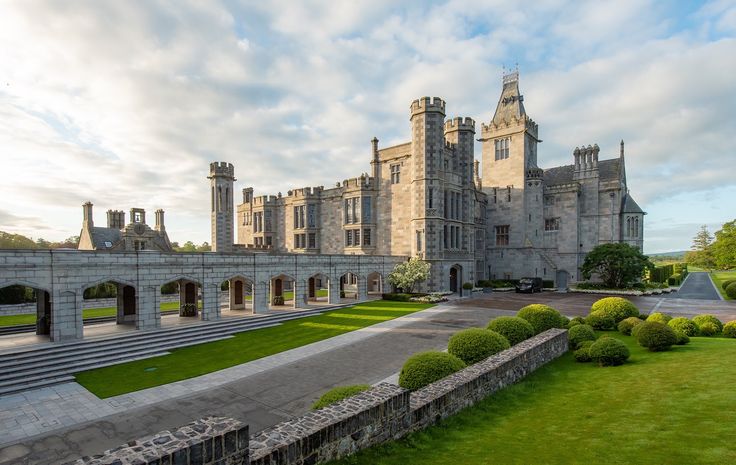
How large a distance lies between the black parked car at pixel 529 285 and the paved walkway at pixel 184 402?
30.4 m

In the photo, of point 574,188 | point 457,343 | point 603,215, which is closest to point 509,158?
point 574,188

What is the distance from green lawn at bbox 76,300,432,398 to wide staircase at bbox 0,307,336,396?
73 cm

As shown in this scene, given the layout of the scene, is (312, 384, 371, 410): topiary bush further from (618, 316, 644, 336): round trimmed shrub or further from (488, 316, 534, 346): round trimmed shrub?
(618, 316, 644, 336): round trimmed shrub

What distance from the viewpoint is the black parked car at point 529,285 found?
151ft

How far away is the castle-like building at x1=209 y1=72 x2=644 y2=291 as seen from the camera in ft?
136

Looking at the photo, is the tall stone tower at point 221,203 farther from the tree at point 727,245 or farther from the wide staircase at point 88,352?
the tree at point 727,245

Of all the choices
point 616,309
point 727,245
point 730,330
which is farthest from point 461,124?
point 727,245

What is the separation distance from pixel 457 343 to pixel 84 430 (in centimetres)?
1262

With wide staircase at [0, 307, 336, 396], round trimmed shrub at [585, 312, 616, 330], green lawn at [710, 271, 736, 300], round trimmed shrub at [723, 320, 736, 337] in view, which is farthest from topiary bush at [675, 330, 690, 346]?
green lawn at [710, 271, 736, 300]

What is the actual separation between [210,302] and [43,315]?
28.9 feet

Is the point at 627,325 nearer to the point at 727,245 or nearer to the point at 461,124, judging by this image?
the point at 461,124

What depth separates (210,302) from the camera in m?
25.6

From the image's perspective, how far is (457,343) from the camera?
14.1 m

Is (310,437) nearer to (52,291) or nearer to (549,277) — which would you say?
(52,291)
